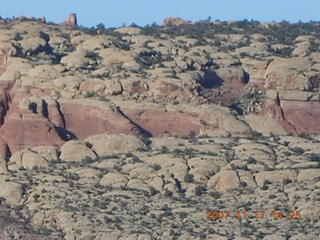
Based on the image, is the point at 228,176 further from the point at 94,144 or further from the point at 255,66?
the point at 255,66

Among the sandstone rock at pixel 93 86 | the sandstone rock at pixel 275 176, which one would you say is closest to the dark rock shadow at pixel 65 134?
A: the sandstone rock at pixel 93 86

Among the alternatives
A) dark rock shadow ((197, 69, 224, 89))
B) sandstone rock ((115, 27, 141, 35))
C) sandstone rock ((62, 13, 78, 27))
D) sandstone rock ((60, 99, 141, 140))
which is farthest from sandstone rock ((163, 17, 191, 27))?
sandstone rock ((60, 99, 141, 140))

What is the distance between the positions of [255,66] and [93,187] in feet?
76.3

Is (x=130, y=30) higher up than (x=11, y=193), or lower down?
higher up

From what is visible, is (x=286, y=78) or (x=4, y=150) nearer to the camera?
(x=4, y=150)

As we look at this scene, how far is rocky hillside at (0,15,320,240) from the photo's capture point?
10600 centimetres

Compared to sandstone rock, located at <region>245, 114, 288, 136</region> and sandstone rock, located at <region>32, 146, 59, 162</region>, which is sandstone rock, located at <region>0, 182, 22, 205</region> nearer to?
sandstone rock, located at <region>32, 146, 59, 162</region>

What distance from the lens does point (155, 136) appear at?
12250cm

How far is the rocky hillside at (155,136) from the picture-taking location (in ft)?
348

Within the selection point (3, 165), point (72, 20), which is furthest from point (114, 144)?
point (72, 20)

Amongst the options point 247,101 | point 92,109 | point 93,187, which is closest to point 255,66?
point 247,101

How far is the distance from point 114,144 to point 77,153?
2.39 meters
